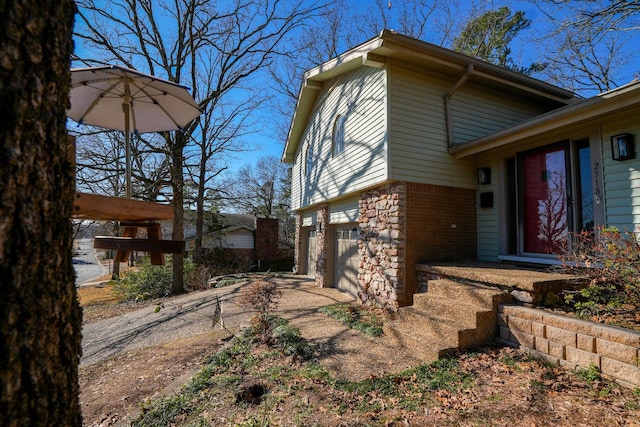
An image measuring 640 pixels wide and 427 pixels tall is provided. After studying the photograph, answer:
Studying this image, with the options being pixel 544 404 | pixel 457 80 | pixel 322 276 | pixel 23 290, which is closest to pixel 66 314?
pixel 23 290

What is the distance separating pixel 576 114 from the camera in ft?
13.7

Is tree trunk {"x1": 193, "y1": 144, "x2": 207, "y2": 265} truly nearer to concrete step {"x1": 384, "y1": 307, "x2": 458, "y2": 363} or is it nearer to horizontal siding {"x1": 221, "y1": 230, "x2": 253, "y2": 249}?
horizontal siding {"x1": 221, "y1": 230, "x2": 253, "y2": 249}

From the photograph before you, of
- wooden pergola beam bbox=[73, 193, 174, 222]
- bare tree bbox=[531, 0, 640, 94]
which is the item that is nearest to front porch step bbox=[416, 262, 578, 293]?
wooden pergola beam bbox=[73, 193, 174, 222]

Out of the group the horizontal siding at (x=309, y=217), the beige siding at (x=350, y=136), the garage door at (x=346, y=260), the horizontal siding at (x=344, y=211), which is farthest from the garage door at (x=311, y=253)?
the horizontal siding at (x=344, y=211)

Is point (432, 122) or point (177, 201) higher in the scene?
point (432, 122)

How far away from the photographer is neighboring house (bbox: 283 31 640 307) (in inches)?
183

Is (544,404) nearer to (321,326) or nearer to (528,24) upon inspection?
(321,326)

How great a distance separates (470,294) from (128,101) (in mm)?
4638

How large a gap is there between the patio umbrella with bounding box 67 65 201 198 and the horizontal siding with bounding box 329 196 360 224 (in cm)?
482

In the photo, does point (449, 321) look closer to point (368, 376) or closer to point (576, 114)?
point (368, 376)

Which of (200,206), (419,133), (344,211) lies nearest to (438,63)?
(419,133)

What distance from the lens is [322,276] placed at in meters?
8.95

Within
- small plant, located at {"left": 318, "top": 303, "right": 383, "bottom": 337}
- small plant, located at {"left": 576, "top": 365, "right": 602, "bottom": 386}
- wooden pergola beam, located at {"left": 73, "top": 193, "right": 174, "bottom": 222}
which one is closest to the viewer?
wooden pergola beam, located at {"left": 73, "top": 193, "right": 174, "bottom": 222}

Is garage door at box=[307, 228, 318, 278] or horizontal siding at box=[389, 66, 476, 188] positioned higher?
horizontal siding at box=[389, 66, 476, 188]
